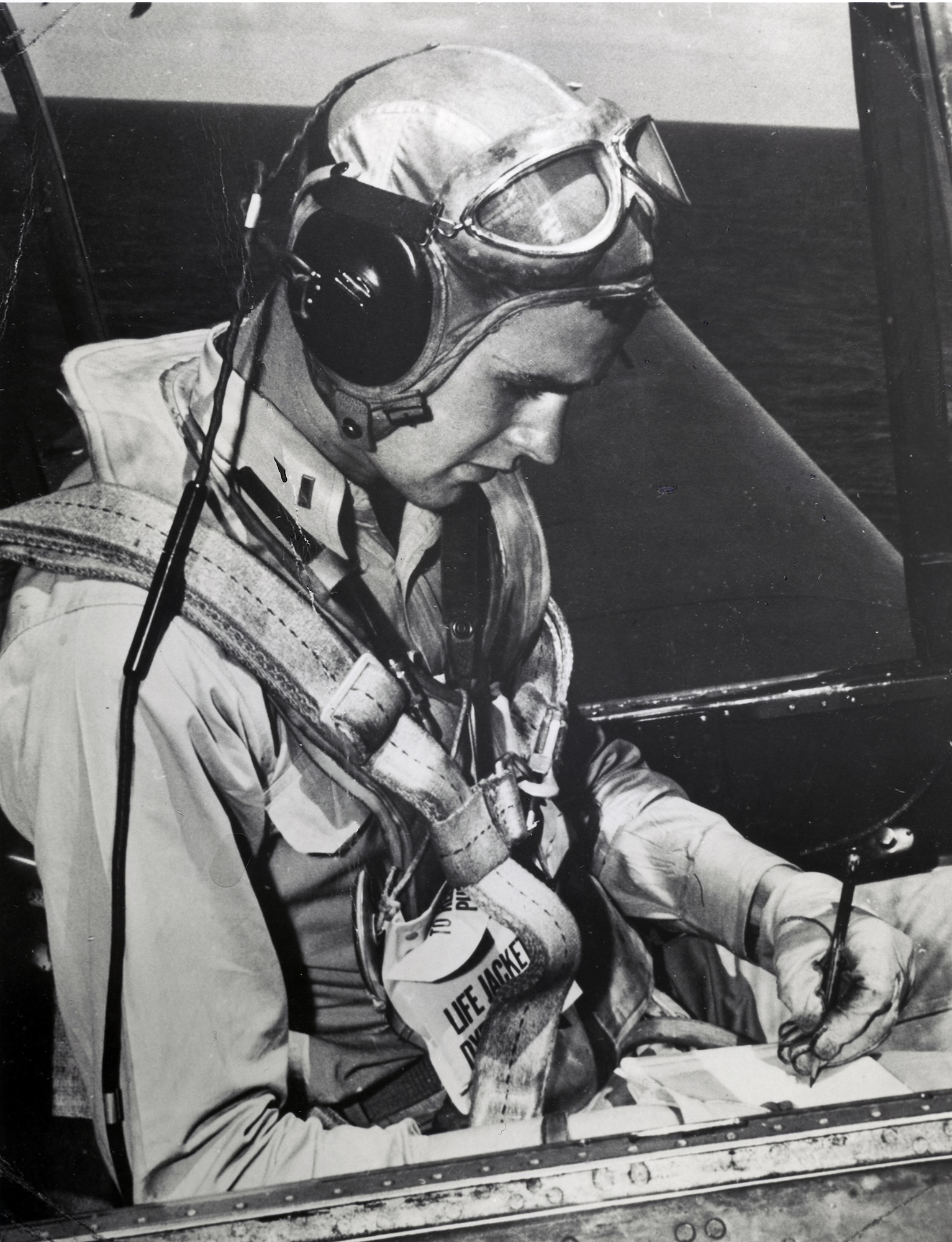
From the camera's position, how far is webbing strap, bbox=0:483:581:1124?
1.30 m

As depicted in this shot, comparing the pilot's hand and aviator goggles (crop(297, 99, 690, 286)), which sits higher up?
aviator goggles (crop(297, 99, 690, 286))

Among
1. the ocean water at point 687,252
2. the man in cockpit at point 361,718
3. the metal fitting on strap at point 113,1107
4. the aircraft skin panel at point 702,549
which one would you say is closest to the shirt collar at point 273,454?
the man in cockpit at point 361,718

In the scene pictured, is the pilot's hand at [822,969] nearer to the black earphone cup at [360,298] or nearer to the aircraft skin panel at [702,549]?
the aircraft skin panel at [702,549]

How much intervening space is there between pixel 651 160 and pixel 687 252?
0.58 feet

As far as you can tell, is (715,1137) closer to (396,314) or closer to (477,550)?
(477,550)

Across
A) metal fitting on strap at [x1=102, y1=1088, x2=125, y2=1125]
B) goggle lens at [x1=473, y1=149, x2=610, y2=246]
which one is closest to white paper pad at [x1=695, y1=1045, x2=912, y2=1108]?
metal fitting on strap at [x1=102, y1=1088, x2=125, y2=1125]

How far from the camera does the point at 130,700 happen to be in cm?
126

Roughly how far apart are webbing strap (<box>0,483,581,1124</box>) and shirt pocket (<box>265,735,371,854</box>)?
41mm

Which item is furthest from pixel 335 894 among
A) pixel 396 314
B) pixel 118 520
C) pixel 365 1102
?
pixel 396 314

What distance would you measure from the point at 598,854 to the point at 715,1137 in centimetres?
52

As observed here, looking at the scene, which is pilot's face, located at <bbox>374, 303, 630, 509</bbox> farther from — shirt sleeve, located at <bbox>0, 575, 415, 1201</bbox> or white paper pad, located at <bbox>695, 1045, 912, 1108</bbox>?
white paper pad, located at <bbox>695, 1045, 912, 1108</bbox>

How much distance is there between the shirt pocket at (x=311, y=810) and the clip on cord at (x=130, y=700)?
21cm

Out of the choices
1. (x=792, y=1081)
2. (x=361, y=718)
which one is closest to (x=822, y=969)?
(x=792, y=1081)

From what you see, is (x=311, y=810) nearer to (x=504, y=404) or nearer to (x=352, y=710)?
(x=352, y=710)
